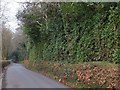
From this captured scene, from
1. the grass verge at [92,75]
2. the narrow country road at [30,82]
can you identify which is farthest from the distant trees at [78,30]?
the narrow country road at [30,82]

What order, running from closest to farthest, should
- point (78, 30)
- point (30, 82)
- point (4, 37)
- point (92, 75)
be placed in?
point (92, 75), point (78, 30), point (30, 82), point (4, 37)

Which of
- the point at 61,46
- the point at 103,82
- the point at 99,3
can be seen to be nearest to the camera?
the point at 103,82

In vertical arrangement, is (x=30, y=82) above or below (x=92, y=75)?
below

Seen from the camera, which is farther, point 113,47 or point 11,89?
point 11,89

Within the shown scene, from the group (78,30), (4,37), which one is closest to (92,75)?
(78,30)

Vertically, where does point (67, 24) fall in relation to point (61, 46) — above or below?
above

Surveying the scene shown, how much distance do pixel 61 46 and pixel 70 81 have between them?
7.36m

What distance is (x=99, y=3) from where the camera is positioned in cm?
1650

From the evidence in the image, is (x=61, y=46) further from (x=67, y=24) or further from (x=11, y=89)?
(x=11, y=89)

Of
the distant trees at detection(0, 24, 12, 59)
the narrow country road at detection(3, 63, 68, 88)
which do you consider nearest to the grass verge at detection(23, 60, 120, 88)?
the narrow country road at detection(3, 63, 68, 88)

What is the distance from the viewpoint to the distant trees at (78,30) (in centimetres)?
1541

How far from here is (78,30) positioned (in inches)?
811

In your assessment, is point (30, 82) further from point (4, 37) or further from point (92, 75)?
point (4, 37)

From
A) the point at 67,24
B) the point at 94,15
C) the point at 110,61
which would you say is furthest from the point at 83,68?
the point at 67,24
